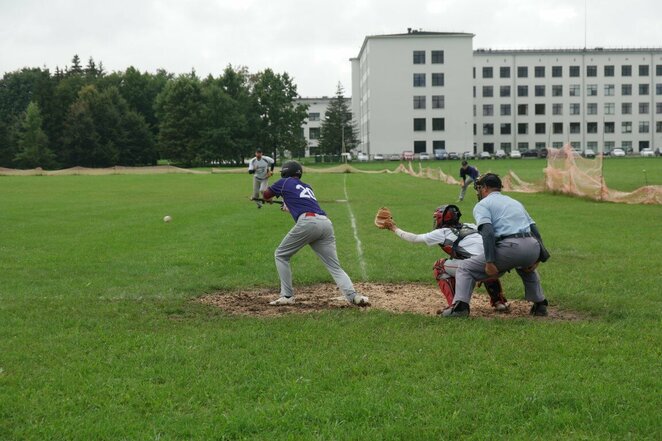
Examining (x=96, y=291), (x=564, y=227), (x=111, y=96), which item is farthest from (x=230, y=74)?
(x=96, y=291)

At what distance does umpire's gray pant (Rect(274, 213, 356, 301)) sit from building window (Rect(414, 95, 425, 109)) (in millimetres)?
99562

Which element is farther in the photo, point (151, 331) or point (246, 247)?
point (246, 247)

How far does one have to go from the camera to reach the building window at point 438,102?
10688cm

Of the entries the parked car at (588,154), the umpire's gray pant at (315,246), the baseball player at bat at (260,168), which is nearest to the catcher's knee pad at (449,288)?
the umpire's gray pant at (315,246)

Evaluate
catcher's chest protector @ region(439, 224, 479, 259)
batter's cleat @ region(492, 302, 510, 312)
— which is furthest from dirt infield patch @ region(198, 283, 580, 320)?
catcher's chest protector @ region(439, 224, 479, 259)

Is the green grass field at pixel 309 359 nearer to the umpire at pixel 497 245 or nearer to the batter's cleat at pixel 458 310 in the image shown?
the batter's cleat at pixel 458 310

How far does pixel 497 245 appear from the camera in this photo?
8359 millimetres

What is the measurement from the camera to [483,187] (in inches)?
338

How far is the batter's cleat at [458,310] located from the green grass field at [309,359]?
0.25 metres

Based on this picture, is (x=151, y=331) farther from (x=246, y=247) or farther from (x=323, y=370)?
(x=246, y=247)

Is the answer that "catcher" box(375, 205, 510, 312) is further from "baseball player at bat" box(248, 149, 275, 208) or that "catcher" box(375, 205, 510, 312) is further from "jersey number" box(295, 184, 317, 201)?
"baseball player at bat" box(248, 149, 275, 208)

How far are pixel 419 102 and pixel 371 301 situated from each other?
99.6 metres

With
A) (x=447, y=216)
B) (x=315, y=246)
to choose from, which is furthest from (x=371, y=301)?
(x=447, y=216)

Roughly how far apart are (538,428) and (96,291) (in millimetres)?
7686
